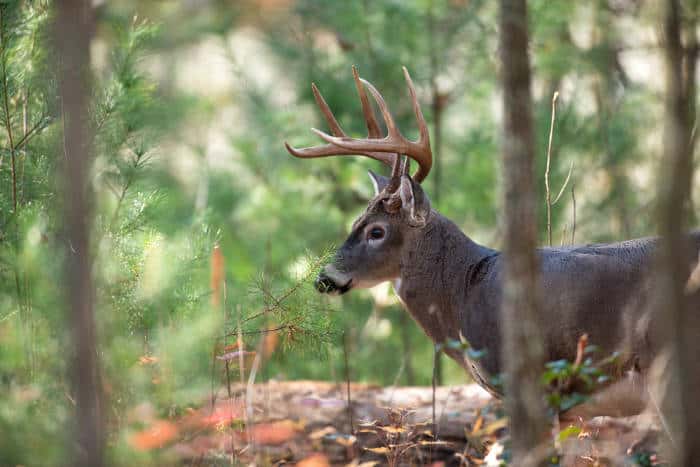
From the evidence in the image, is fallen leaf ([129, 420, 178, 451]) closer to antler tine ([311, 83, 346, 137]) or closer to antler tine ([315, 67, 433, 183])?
antler tine ([315, 67, 433, 183])

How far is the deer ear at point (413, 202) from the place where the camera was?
5.81m

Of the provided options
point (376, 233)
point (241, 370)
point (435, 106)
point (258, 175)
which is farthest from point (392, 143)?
point (258, 175)

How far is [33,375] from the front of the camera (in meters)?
4.00

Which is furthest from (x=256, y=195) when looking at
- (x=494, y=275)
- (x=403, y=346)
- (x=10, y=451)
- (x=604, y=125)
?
(x=10, y=451)

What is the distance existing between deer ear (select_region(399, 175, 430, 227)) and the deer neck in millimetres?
82

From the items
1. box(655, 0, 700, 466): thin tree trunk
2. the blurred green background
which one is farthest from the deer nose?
box(655, 0, 700, 466): thin tree trunk

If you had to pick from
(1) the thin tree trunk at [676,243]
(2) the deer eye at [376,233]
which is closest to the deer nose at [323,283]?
(2) the deer eye at [376,233]

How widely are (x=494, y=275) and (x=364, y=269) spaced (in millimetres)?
937

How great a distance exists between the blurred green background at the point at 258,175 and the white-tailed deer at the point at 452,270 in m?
0.54

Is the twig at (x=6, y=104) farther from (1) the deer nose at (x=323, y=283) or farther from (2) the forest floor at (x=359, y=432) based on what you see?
(1) the deer nose at (x=323, y=283)

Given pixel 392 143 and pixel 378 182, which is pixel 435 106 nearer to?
pixel 378 182

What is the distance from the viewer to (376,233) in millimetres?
5973

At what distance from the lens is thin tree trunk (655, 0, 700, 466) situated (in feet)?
9.07

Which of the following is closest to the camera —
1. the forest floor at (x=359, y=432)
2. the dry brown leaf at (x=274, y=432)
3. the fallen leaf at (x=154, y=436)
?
the fallen leaf at (x=154, y=436)
